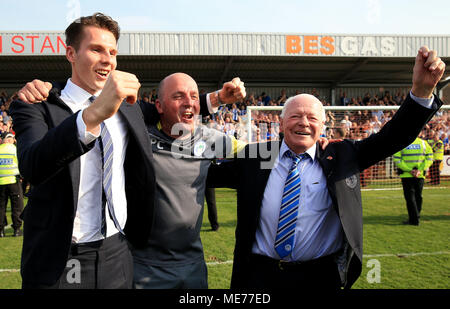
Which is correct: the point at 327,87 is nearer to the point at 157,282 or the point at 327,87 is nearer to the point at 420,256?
the point at 420,256

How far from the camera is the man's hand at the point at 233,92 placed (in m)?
2.30

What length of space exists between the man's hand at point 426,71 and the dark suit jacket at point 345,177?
8 cm

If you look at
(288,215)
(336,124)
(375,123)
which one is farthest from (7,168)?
(375,123)

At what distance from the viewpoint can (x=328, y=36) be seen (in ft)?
60.3

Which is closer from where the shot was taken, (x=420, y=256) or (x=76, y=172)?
(x=76, y=172)

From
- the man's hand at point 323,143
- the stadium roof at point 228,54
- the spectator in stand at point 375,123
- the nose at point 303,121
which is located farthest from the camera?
the stadium roof at point 228,54

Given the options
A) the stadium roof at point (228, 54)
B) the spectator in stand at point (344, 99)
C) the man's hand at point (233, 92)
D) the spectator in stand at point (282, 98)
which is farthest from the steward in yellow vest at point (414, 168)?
the spectator in stand at point (344, 99)

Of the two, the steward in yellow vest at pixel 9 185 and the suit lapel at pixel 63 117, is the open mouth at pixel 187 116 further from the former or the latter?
the steward in yellow vest at pixel 9 185

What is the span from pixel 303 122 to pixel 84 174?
136 cm

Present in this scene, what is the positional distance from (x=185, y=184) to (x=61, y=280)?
2.96ft

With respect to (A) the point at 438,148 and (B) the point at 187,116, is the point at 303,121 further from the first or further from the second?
(A) the point at 438,148

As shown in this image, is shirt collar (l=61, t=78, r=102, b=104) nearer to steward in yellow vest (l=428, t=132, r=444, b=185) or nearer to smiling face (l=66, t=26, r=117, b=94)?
smiling face (l=66, t=26, r=117, b=94)

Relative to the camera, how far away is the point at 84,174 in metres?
1.66

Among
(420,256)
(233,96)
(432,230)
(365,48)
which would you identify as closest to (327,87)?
(365,48)
